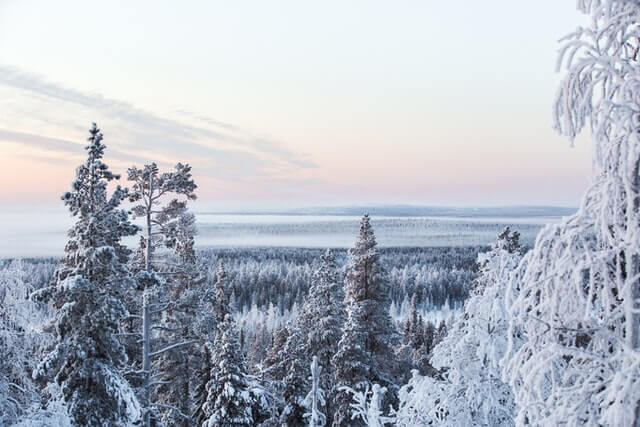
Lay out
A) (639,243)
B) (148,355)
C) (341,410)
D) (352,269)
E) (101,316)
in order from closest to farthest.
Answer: (639,243) → (101,316) → (148,355) → (341,410) → (352,269)

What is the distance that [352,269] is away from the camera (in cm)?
2322

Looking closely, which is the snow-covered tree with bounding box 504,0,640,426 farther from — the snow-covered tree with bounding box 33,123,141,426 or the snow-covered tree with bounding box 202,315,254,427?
the snow-covered tree with bounding box 202,315,254,427

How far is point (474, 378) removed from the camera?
910 centimetres

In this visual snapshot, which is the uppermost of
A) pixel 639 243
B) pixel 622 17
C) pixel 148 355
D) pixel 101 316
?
pixel 622 17

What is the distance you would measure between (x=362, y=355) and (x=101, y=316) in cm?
1184

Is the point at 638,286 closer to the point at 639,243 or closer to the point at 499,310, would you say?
the point at 639,243

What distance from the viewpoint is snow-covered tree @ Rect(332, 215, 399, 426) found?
2066 centimetres

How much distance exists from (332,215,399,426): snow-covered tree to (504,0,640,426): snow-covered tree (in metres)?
16.6

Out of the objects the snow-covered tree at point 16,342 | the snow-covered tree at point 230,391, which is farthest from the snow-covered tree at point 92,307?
the snow-covered tree at point 230,391

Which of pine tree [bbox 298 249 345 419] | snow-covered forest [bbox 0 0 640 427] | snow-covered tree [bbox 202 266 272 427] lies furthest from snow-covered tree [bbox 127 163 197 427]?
pine tree [bbox 298 249 345 419]

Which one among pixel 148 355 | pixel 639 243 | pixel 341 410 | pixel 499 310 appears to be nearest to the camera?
pixel 639 243

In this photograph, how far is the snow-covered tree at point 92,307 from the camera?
40.7ft

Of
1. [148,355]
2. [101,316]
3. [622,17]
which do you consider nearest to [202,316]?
[148,355]

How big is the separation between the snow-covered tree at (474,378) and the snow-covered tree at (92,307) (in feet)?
25.1
